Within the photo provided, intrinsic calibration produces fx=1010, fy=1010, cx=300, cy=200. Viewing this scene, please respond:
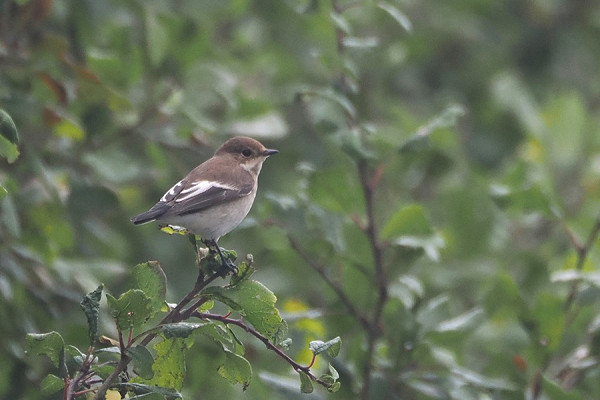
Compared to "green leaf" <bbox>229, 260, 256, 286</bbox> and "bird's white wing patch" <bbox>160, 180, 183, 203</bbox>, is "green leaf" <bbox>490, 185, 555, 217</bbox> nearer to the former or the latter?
"bird's white wing patch" <bbox>160, 180, 183, 203</bbox>

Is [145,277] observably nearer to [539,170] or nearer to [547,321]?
[547,321]

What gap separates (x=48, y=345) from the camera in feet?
8.55

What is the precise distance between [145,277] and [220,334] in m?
0.25

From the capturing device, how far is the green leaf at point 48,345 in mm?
2586

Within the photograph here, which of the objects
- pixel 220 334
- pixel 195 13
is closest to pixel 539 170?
pixel 195 13

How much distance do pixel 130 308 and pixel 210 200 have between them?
145 cm

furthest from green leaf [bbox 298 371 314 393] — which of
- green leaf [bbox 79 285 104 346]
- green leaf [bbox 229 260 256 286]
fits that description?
Answer: green leaf [bbox 79 285 104 346]

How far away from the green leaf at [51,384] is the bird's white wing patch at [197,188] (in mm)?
1322

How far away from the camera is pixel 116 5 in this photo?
531 centimetres

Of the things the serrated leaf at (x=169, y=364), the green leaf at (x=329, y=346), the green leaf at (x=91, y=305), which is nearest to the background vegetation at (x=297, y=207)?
Result: the green leaf at (x=91, y=305)

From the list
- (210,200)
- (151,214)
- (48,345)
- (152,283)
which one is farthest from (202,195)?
(48,345)

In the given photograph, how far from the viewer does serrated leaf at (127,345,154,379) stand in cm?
248

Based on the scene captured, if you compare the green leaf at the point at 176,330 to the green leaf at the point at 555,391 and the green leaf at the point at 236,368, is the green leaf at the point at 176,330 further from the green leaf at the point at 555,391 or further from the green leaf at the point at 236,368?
the green leaf at the point at 555,391

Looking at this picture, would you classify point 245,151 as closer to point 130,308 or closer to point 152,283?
point 152,283
